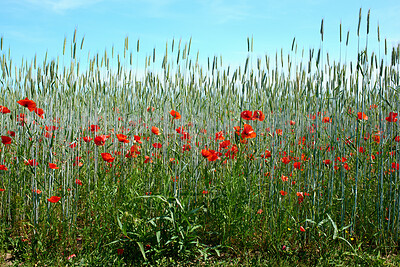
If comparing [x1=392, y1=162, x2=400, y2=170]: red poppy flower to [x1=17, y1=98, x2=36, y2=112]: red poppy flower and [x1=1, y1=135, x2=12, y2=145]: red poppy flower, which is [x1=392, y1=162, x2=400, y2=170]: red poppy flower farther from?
[x1=1, y1=135, x2=12, y2=145]: red poppy flower

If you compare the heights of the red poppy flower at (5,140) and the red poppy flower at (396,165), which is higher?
the red poppy flower at (5,140)

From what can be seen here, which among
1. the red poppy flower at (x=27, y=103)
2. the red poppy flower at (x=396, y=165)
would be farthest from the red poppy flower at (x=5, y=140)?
the red poppy flower at (x=396, y=165)

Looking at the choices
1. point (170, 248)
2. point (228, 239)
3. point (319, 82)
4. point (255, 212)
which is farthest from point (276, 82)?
point (170, 248)

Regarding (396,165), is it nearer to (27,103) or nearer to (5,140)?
(27,103)

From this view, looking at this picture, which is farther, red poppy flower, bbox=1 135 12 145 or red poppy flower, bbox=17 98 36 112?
red poppy flower, bbox=1 135 12 145

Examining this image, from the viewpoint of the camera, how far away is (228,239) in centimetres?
179

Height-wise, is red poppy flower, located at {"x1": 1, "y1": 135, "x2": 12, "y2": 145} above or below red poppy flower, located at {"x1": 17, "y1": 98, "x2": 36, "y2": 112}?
below

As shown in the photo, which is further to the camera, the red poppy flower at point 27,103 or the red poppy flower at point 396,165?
the red poppy flower at point 396,165

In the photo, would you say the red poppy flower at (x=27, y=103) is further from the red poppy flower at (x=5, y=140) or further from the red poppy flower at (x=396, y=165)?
the red poppy flower at (x=396, y=165)

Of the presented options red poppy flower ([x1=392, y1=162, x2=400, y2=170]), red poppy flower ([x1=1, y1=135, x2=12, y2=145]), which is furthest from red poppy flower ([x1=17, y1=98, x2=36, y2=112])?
red poppy flower ([x1=392, y1=162, x2=400, y2=170])

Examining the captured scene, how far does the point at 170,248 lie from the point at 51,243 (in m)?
0.73

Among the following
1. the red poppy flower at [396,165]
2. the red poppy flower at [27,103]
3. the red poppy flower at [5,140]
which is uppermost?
the red poppy flower at [27,103]

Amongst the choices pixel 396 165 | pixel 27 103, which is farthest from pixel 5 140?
pixel 396 165

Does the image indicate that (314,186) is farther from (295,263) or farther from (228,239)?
(228,239)
